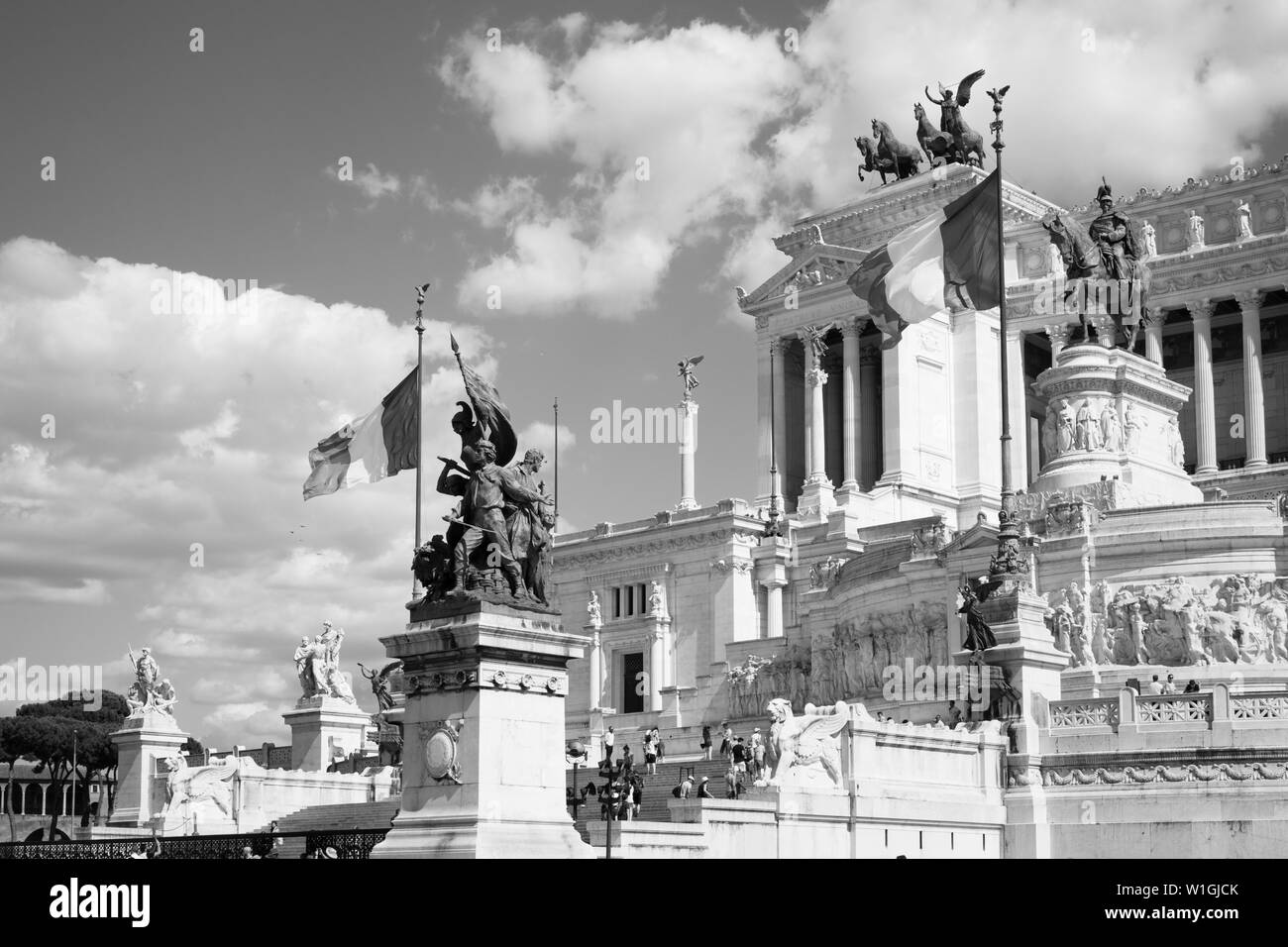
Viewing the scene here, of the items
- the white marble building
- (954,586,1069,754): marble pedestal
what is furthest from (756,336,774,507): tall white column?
(954,586,1069,754): marble pedestal

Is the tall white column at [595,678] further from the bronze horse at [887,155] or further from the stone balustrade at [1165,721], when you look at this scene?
the stone balustrade at [1165,721]

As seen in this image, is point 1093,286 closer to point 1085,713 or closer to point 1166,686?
point 1166,686

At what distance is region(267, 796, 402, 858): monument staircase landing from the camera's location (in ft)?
136

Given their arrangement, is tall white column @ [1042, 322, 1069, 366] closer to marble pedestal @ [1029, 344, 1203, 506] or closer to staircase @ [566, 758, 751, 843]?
marble pedestal @ [1029, 344, 1203, 506]

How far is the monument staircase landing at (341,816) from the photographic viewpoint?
4150 centimetres

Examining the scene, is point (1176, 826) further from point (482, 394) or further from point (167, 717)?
point (167, 717)

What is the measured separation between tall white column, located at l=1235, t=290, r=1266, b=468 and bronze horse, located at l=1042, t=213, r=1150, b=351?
76.2 ft

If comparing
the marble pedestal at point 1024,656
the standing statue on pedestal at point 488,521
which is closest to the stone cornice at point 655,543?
the marble pedestal at point 1024,656

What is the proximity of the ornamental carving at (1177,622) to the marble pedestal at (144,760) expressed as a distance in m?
26.7

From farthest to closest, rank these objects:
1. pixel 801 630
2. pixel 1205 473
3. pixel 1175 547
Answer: pixel 1205 473, pixel 801 630, pixel 1175 547

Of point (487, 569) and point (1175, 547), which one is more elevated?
point (1175, 547)
